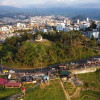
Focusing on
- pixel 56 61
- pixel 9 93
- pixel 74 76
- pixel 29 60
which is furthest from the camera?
pixel 56 61

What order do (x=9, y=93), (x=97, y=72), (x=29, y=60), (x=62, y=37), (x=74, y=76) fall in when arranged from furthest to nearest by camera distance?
(x=62, y=37), (x=29, y=60), (x=97, y=72), (x=74, y=76), (x=9, y=93)

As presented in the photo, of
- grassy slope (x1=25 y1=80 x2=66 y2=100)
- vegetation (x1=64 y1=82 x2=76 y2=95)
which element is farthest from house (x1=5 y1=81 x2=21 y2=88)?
vegetation (x1=64 y1=82 x2=76 y2=95)

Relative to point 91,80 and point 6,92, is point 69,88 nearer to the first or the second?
point 91,80

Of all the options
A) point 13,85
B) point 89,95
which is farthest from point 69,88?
point 13,85

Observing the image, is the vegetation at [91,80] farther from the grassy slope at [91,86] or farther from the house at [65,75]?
the house at [65,75]

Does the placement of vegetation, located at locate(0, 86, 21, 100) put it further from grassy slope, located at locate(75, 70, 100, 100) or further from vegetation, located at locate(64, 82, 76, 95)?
grassy slope, located at locate(75, 70, 100, 100)

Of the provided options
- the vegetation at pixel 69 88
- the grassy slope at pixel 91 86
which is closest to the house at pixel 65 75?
the vegetation at pixel 69 88

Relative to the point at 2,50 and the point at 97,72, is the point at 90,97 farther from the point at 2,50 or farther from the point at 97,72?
the point at 2,50

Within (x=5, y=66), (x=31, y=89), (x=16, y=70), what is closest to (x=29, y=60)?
(x=16, y=70)

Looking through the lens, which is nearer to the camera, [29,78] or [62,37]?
[29,78]
